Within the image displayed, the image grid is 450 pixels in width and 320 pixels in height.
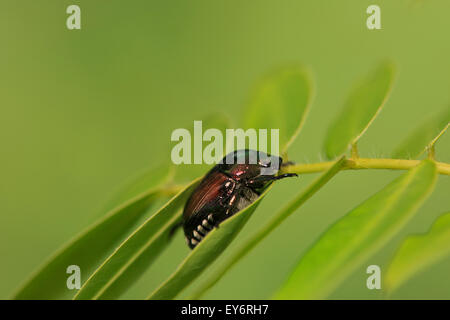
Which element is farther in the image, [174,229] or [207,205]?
[207,205]

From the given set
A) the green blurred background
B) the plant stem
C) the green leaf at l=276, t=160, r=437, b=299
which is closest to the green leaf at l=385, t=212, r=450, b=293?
the green leaf at l=276, t=160, r=437, b=299

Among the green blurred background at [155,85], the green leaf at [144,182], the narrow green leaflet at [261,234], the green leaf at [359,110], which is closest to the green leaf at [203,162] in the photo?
the green leaf at [144,182]

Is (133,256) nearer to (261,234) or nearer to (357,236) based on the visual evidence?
(261,234)

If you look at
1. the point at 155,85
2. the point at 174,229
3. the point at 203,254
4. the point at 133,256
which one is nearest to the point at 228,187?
the point at 174,229

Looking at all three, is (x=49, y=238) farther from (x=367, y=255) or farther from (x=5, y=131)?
(x=367, y=255)

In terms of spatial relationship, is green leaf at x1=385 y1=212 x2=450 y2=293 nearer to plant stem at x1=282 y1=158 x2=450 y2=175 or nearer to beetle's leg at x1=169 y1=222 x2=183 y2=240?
plant stem at x1=282 y1=158 x2=450 y2=175
